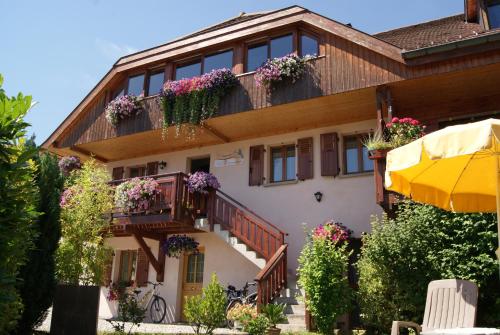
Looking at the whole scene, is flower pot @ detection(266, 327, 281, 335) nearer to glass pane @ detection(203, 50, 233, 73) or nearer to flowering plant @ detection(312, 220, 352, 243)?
flowering plant @ detection(312, 220, 352, 243)

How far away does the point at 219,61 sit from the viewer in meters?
13.6

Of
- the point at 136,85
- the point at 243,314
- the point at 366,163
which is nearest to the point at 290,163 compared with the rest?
the point at 366,163

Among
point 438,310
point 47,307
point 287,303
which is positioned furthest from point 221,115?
point 438,310

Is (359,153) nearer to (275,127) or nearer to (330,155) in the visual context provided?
(330,155)

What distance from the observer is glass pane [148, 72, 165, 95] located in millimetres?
14680

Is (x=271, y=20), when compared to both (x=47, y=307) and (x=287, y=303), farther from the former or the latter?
(x=47, y=307)

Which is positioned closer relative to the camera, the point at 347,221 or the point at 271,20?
the point at 347,221

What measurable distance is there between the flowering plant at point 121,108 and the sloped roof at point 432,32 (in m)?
7.65

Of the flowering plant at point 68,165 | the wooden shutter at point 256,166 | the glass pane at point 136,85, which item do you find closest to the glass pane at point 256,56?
A: the wooden shutter at point 256,166

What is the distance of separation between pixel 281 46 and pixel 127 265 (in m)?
8.25

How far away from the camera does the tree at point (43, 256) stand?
785cm

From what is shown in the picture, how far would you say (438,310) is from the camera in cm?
541

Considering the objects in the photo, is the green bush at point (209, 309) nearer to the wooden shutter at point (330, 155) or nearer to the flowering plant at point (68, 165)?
the wooden shutter at point (330, 155)

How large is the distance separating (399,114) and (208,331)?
6.94 meters
